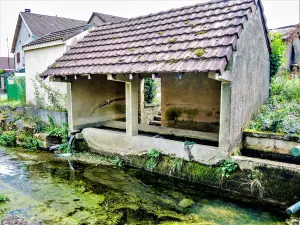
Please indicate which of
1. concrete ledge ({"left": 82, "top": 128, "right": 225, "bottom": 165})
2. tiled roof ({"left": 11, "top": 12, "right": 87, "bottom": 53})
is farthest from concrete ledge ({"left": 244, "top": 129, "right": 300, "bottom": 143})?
tiled roof ({"left": 11, "top": 12, "right": 87, "bottom": 53})

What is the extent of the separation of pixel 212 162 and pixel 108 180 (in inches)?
103

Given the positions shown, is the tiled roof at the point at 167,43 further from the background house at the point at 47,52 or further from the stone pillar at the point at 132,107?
the background house at the point at 47,52

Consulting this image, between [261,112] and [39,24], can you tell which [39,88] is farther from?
[39,24]

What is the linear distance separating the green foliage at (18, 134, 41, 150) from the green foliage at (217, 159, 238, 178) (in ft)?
22.4

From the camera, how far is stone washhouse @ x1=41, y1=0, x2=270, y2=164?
5.95 meters

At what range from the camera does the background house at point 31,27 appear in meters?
25.2

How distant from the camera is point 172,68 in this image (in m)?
5.90

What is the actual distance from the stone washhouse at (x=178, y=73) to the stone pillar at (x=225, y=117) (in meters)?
0.02

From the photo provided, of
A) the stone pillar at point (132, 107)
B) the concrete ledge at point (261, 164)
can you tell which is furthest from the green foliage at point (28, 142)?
the concrete ledge at point (261, 164)

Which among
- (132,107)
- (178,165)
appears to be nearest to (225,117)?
(178,165)

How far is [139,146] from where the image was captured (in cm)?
748

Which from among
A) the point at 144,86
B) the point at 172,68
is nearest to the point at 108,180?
the point at 172,68

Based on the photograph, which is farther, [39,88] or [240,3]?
[39,88]

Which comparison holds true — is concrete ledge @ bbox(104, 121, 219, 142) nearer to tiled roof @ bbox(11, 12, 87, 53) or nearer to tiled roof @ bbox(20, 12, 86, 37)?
tiled roof @ bbox(11, 12, 87, 53)
